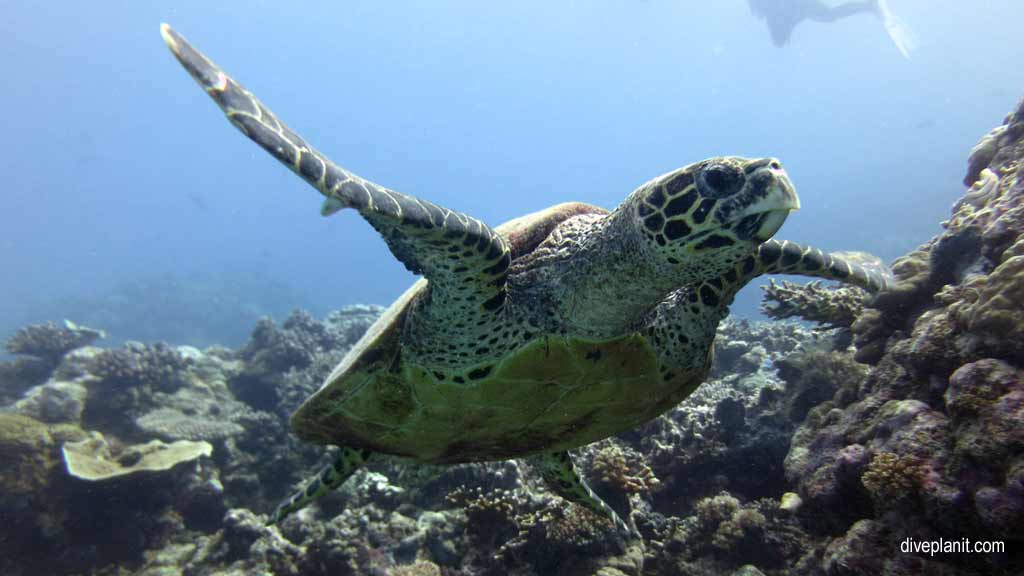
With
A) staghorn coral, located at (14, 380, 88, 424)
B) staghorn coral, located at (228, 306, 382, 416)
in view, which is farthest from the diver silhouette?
staghorn coral, located at (14, 380, 88, 424)

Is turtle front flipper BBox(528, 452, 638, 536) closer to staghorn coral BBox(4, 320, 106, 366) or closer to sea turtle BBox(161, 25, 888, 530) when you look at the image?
sea turtle BBox(161, 25, 888, 530)

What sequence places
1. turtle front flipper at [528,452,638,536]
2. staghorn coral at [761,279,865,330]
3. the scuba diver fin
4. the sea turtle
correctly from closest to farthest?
the sea turtle < turtle front flipper at [528,452,638,536] < staghorn coral at [761,279,865,330] < the scuba diver fin

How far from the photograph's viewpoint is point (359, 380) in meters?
3.34

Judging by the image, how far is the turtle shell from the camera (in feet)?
10.1

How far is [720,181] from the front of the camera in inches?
90.8

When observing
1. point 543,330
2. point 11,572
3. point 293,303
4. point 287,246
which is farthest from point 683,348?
point 287,246

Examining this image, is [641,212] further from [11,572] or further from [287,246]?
[287,246]

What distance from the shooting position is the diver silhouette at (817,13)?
39.1 meters

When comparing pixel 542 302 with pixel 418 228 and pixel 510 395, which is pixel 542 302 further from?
pixel 418 228

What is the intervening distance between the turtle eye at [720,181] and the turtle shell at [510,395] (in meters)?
1.05

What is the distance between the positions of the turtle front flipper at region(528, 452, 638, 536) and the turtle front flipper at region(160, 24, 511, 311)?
2.21 metres

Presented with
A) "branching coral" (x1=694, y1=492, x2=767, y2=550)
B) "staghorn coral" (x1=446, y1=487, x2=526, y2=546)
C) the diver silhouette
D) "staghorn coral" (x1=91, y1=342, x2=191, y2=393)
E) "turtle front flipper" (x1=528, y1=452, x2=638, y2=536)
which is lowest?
"staghorn coral" (x1=91, y1=342, x2=191, y2=393)

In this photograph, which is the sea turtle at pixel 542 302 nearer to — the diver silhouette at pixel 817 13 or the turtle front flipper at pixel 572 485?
the turtle front flipper at pixel 572 485

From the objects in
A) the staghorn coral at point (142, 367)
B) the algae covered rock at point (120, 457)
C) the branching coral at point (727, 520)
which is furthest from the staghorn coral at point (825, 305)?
the staghorn coral at point (142, 367)
